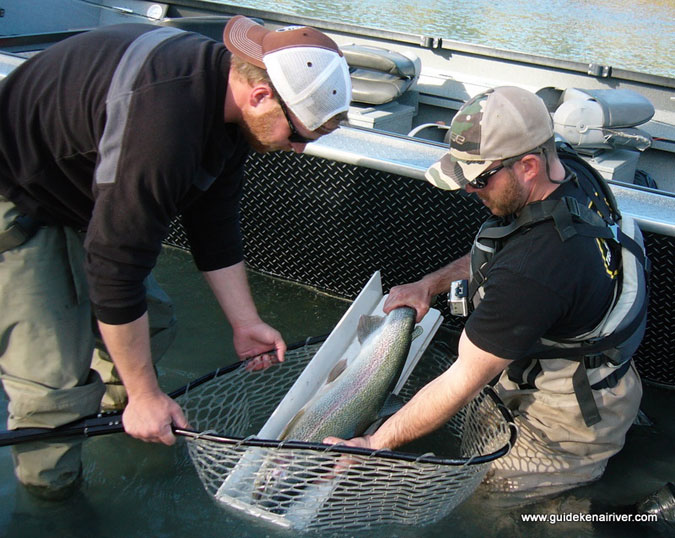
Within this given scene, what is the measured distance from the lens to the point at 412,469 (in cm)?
247

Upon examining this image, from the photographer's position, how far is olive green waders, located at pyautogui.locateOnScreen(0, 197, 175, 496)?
2512 mm

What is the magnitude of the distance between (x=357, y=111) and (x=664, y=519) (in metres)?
3.15

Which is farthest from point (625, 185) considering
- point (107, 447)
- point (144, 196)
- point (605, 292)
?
point (107, 447)

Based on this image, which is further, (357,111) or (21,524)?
(357,111)

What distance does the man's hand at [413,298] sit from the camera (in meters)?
3.20

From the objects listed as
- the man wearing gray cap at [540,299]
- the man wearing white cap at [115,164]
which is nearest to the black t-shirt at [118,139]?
the man wearing white cap at [115,164]

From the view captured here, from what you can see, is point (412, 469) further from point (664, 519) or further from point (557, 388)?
Answer: point (664, 519)

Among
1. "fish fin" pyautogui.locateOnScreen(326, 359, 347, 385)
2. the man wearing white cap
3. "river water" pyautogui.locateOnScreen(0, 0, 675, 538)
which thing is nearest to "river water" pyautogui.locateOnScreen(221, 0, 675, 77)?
"river water" pyautogui.locateOnScreen(0, 0, 675, 538)

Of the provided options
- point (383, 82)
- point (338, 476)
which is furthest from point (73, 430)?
point (383, 82)

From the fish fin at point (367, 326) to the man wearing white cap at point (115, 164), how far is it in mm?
971

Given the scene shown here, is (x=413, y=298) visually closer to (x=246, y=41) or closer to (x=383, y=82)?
(x=246, y=41)

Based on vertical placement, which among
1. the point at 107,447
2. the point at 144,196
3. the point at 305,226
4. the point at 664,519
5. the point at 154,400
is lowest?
the point at 107,447

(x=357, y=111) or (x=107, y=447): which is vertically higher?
(x=357, y=111)

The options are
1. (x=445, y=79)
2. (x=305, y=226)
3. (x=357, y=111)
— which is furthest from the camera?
(x=445, y=79)
